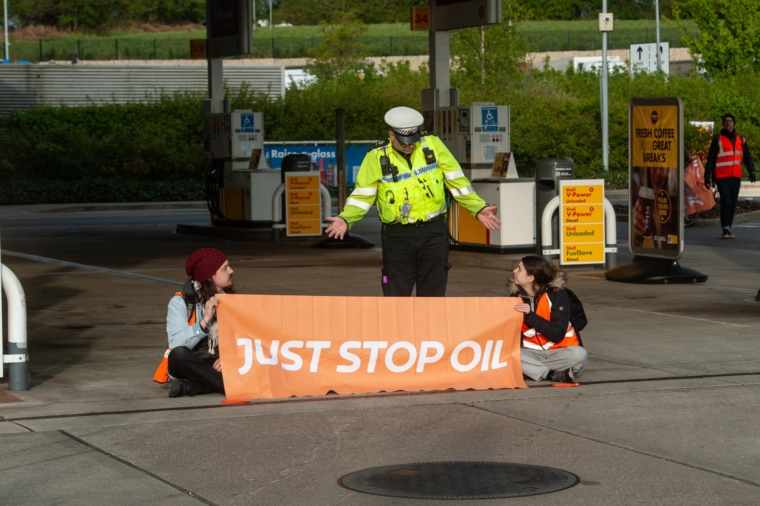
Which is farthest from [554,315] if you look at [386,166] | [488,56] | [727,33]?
[727,33]

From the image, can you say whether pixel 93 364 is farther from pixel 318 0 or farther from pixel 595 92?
pixel 318 0

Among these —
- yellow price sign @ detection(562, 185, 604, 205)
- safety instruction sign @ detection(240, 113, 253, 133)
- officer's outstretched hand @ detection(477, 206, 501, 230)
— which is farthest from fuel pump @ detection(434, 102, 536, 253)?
officer's outstretched hand @ detection(477, 206, 501, 230)

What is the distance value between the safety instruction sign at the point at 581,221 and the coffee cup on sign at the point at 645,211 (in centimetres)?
85

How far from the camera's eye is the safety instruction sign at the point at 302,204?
19.9 metres

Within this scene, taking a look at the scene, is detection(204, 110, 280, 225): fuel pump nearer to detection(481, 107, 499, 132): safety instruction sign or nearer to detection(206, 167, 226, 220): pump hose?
detection(206, 167, 226, 220): pump hose

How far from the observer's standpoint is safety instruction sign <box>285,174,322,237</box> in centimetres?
1992

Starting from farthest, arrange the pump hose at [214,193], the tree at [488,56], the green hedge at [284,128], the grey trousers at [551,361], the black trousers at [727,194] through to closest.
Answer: the tree at [488,56], the green hedge at [284,128], the pump hose at [214,193], the black trousers at [727,194], the grey trousers at [551,361]

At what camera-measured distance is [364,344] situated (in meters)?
7.75

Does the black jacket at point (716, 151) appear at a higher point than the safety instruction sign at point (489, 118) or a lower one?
lower

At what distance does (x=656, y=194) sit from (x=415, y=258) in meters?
5.75

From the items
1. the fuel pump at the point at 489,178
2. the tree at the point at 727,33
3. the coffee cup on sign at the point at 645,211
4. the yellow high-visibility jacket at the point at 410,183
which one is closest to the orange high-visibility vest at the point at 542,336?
the yellow high-visibility jacket at the point at 410,183

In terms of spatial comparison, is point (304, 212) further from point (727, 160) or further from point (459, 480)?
point (459, 480)

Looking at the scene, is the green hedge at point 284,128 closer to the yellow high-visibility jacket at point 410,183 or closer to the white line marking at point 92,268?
the white line marking at point 92,268

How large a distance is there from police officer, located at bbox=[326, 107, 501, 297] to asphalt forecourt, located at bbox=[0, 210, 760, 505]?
2.99ft
